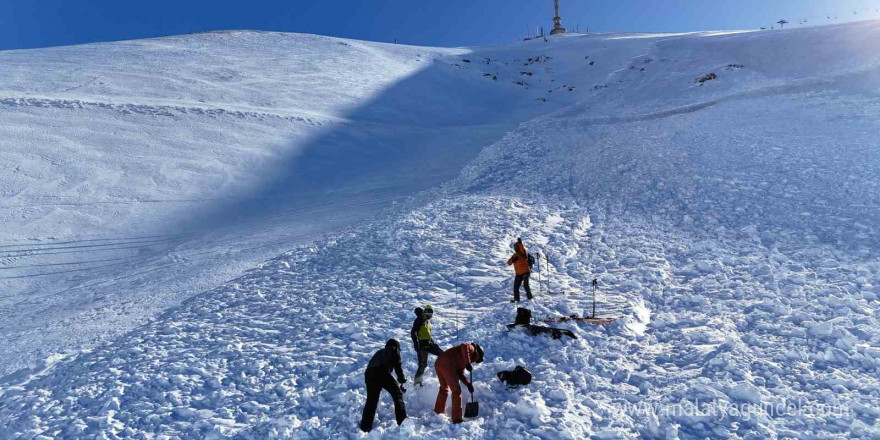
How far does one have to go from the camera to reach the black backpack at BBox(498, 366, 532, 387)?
24.0 feet

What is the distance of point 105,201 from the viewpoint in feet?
57.1

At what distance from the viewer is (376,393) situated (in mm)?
6520

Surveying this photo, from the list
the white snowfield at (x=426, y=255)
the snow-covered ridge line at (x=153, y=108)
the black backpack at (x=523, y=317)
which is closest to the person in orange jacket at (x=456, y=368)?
the white snowfield at (x=426, y=255)

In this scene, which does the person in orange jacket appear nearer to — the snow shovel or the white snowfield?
the snow shovel

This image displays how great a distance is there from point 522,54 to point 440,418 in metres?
56.2

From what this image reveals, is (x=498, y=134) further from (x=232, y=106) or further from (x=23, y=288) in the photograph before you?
(x=23, y=288)

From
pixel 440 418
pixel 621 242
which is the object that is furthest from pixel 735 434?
pixel 621 242

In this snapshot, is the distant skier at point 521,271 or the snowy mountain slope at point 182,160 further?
the snowy mountain slope at point 182,160

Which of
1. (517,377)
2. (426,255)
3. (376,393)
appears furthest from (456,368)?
(426,255)

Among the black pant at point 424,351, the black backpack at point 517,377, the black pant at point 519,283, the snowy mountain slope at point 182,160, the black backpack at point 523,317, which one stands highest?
the snowy mountain slope at point 182,160

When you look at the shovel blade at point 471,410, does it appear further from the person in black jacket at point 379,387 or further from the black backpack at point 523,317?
the black backpack at point 523,317

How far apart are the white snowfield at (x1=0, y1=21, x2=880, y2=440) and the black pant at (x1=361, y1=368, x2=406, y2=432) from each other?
0.23 meters

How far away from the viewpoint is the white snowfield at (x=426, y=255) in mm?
7109

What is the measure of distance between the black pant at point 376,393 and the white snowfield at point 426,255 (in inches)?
8.9
